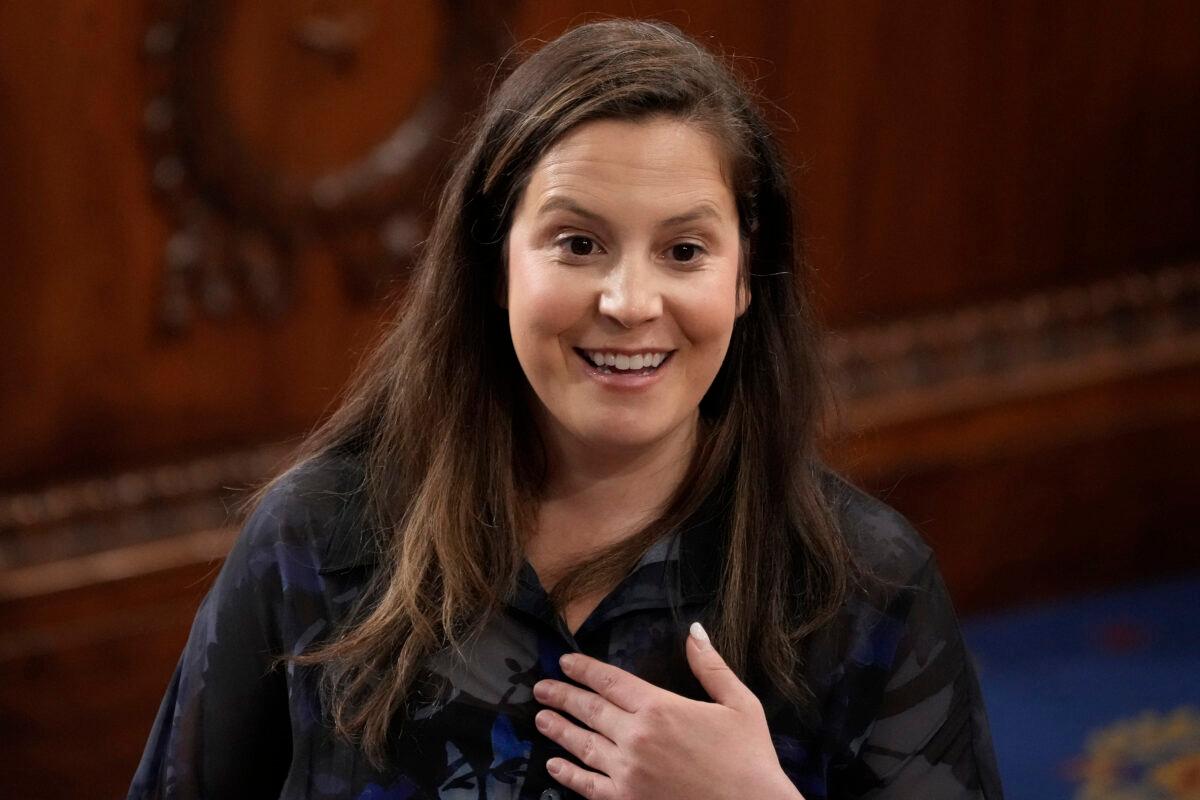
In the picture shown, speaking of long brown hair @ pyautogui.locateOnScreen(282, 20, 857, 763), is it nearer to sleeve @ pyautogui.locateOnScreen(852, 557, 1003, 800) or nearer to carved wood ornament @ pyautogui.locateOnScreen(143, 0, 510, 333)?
sleeve @ pyautogui.locateOnScreen(852, 557, 1003, 800)

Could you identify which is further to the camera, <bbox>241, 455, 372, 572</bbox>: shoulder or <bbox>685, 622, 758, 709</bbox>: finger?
<bbox>241, 455, 372, 572</bbox>: shoulder

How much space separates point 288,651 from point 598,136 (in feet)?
2.05

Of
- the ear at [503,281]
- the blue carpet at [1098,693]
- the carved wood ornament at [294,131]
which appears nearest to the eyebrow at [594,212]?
the ear at [503,281]

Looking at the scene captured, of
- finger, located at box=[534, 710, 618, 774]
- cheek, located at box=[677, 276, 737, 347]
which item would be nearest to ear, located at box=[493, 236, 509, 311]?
cheek, located at box=[677, 276, 737, 347]

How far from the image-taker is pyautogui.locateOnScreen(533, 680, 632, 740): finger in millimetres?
1840

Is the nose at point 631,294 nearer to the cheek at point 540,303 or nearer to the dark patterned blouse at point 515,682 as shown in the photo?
the cheek at point 540,303

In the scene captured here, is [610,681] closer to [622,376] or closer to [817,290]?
[622,376]

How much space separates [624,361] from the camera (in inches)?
72.5

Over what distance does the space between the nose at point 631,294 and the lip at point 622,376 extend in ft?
0.13

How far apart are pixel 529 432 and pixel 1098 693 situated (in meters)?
2.06

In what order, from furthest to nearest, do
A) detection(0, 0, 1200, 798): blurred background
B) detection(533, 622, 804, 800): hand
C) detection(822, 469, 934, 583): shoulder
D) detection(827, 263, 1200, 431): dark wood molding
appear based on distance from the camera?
detection(827, 263, 1200, 431): dark wood molding, detection(0, 0, 1200, 798): blurred background, detection(822, 469, 934, 583): shoulder, detection(533, 622, 804, 800): hand

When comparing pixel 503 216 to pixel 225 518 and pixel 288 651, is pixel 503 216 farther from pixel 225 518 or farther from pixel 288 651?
pixel 225 518

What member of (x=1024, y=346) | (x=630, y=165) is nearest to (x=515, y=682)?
(x=630, y=165)

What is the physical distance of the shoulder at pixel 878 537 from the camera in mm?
1938
